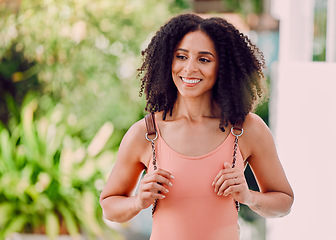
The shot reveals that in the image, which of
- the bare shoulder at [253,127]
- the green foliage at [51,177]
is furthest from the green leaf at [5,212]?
the bare shoulder at [253,127]

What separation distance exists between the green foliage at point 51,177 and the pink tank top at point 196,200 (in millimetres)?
3518

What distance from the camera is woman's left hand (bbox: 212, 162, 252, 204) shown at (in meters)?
1.48

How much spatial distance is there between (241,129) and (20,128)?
4.44 meters

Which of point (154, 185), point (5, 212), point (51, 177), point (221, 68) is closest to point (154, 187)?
point (154, 185)

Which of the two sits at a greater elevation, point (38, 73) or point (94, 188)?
point (38, 73)

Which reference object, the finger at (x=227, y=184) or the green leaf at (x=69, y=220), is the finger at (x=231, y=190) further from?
the green leaf at (x=69, y=220)

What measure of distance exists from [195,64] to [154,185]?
45 centimetres

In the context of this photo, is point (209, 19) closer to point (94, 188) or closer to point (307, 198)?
point (307, 198)

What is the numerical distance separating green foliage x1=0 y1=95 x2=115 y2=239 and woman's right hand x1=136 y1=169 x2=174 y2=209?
356 centimetres

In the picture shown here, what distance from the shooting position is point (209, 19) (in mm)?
1648

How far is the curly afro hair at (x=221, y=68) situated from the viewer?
1.63 m

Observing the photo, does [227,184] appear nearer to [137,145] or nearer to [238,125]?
[238,125]

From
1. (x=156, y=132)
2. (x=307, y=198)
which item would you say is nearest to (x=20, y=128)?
(x=307, y=198)

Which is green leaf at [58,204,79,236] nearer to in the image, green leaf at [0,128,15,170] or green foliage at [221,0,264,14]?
green leaf at [0,128,15,170]
